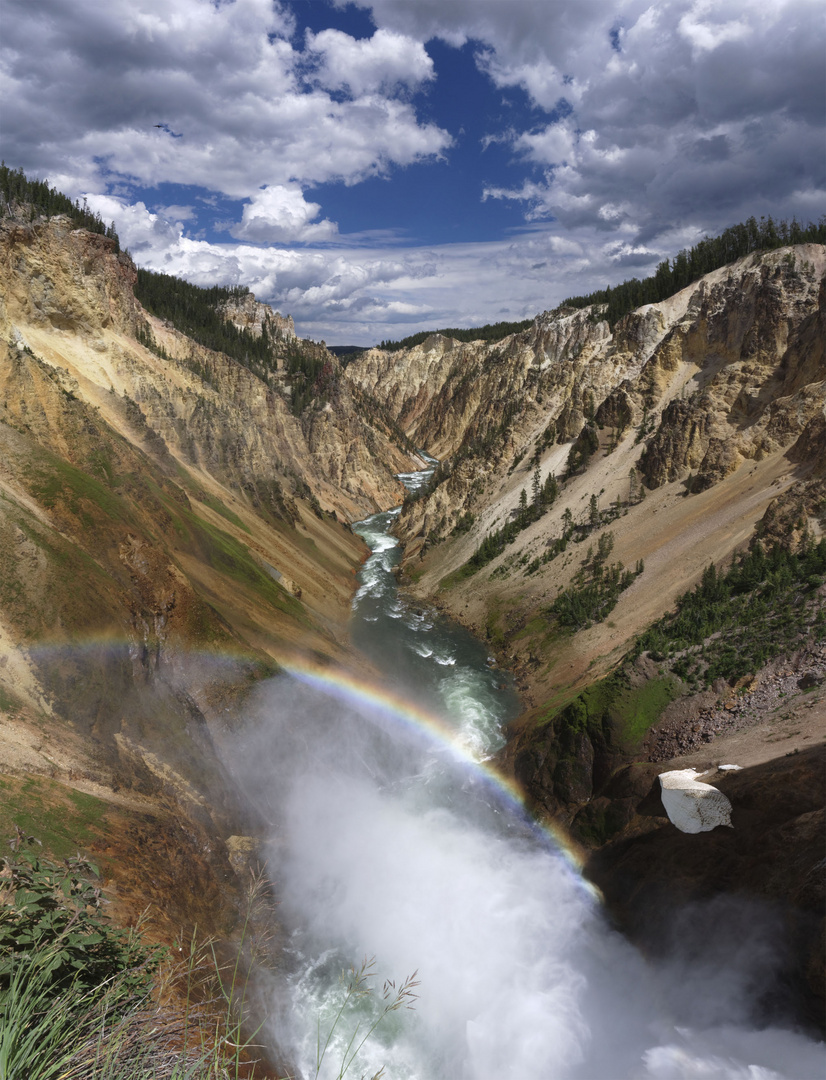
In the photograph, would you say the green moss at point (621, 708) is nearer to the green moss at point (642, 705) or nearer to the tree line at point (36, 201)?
the green moss at point (642, 705)

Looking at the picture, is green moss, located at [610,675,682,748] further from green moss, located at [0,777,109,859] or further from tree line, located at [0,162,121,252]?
tree line, located at [0,162,121,252]

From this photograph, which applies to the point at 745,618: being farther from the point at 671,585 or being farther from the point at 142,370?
the point at 142,370

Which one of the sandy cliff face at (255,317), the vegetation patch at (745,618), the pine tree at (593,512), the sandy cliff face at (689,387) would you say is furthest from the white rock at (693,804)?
the sandy cliff face at (255,317)

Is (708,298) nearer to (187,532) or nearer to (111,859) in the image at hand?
(187,532)

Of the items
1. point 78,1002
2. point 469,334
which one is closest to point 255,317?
point 469,334

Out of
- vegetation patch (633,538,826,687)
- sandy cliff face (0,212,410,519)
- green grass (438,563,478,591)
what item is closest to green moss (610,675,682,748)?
vegetation patch (633,538,826,687)
